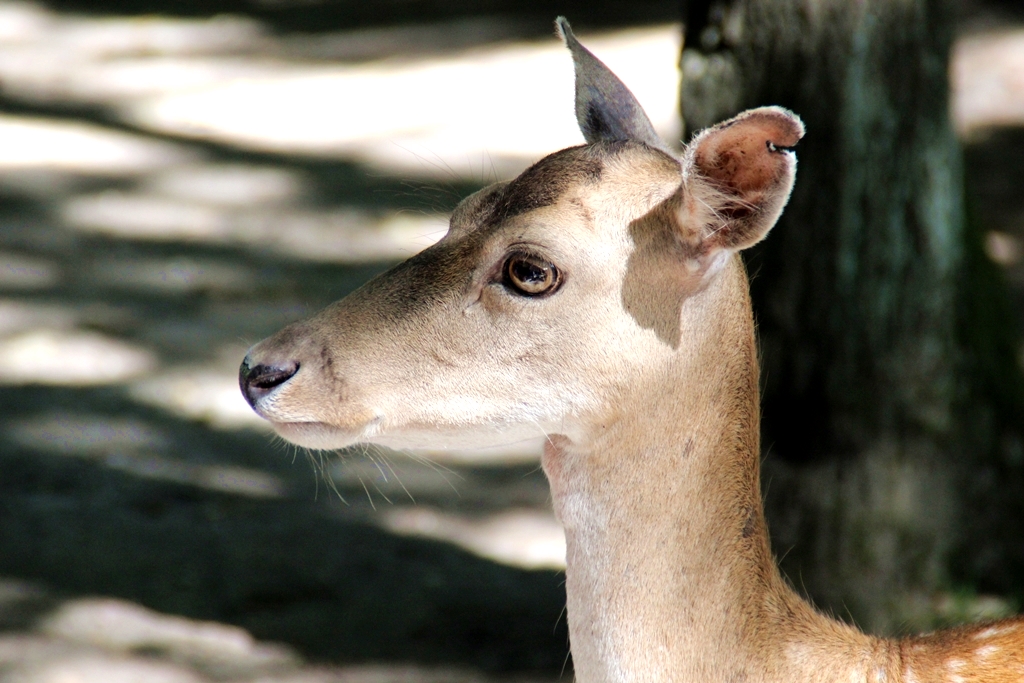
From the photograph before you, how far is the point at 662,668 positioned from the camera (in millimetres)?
2656

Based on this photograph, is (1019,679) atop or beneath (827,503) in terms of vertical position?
beneath

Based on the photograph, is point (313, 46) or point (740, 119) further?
point (313, 46)

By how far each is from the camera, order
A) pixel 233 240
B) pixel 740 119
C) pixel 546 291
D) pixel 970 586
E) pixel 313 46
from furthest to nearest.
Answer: pixel 313 46, pixel 233 240, pixel 970 586, pixel 546 291, pixel 740 119

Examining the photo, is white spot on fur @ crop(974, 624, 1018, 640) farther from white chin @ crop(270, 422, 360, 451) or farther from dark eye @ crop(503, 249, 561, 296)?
white chin @ crop(270, 422, 360, 451)

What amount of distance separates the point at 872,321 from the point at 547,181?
1.94m

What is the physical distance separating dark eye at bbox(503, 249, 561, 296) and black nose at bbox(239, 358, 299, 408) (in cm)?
49

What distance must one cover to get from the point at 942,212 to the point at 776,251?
23.1 inches

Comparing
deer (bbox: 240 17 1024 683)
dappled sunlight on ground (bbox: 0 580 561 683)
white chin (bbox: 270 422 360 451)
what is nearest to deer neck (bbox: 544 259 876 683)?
deer (bbox: 240 17 1024 683)

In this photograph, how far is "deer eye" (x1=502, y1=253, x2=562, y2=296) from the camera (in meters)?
2.63

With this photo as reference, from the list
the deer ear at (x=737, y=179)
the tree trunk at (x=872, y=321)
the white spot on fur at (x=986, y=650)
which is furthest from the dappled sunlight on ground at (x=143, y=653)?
the deer ear at (x=737, y=179)

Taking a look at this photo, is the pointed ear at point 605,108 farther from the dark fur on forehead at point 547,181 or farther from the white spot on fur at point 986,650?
the white spot on fur at point 986,650

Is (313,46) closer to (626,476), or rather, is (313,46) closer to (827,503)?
(827,503)

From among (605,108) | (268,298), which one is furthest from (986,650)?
(268,298)

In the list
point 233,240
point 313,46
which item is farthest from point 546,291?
point 313,46
